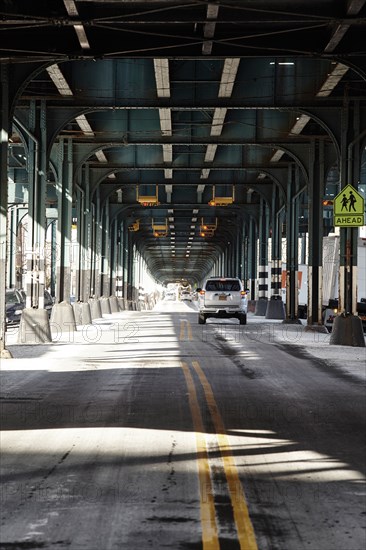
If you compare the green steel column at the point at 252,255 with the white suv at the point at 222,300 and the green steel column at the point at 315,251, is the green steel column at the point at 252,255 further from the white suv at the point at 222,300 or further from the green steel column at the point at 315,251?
the green steel column at the point at 315,251

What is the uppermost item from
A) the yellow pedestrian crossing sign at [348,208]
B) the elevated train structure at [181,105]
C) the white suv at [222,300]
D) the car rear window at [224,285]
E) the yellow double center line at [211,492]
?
the elevated train structure at [181,105]

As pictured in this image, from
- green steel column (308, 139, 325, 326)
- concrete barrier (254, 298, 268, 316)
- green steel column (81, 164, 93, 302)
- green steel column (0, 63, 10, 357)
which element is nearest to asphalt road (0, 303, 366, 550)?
green steel column (0, 63, 10, 357)

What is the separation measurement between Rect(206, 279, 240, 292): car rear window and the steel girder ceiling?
511 cm

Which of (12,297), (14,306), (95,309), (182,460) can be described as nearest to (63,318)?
(14,306)

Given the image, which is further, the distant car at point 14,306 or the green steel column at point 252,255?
the green steel column at point 252,255

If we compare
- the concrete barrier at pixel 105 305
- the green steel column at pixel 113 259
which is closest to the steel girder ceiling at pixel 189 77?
the concrete barrier at pixel 105 305

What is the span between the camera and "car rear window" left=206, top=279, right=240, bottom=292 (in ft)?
124

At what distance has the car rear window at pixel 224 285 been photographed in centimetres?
3791

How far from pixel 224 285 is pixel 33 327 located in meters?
14.7

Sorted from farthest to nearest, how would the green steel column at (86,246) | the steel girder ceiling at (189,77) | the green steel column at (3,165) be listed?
the green steel column at (86,246)
the green steel column at (3,165)
the steel girder ceiling at (189,77)

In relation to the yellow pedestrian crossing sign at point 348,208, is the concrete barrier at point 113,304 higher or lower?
lower

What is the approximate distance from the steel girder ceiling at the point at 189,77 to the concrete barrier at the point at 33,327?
596 cm

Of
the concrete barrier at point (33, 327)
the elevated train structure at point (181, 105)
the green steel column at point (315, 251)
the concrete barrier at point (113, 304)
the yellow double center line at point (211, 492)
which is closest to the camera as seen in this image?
the yellow double center line at point (211, 492)

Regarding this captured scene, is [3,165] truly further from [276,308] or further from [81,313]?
[276,308]
